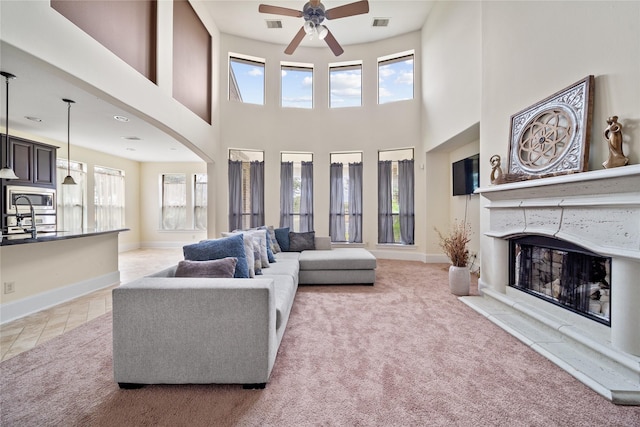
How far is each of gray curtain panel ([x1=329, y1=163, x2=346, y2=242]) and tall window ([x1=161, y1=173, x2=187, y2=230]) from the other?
4635mm

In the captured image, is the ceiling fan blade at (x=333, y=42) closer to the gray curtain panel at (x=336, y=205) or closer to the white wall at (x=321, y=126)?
the white wall at (x=321, y=126)

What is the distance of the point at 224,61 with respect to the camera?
6.16 m

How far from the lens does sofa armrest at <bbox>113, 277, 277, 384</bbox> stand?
1.70 m

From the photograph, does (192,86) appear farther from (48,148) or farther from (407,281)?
(407,281)

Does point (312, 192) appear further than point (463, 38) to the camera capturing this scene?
Yes

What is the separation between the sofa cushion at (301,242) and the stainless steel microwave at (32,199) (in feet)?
13.3

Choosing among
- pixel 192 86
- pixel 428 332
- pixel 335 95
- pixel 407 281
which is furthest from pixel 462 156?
pixel 192 86

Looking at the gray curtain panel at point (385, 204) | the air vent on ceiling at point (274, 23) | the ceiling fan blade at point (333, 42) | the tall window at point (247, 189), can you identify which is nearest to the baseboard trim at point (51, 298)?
the tall window at point (247, 189)

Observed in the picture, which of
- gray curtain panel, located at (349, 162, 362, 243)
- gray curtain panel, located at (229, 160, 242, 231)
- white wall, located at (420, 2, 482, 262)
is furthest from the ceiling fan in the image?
gray curtain panel, located at (229, 160, 242, 231)

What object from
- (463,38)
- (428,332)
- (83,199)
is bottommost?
(428,332)

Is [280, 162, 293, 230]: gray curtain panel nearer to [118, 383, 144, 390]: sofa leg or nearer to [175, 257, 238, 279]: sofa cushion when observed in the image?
[175, 257, 238, 279]: sofa cushion

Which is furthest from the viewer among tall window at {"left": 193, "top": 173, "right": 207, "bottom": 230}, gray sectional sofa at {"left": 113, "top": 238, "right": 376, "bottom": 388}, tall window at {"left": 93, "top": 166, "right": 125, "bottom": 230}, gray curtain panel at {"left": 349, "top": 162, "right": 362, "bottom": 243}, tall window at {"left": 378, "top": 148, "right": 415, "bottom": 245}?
tall window at {"left": 193, "top": 173, "right": 207, "bottom": 230}

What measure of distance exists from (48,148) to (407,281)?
657 cm

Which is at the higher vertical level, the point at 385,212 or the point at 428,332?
the point at 385,212
